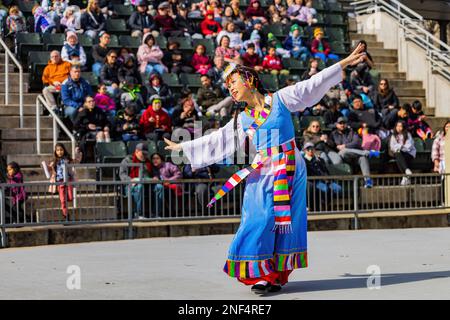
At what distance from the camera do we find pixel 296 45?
76.6 feet

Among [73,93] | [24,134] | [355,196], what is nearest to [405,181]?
[355,196]

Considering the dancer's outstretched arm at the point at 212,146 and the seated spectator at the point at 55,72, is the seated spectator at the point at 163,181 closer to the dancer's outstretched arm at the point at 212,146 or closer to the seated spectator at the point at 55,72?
the seated spectator at the point at 55,72

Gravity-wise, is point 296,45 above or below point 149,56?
above

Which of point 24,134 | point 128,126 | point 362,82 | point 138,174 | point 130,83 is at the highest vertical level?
point 362,82

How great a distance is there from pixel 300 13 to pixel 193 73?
4691mm

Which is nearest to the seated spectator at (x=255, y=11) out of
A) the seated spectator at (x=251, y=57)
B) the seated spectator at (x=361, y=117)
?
the seated spectator at (x=251, y=57)

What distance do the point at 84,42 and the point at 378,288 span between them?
500 inches

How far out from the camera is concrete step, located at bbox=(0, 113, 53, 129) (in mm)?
18328

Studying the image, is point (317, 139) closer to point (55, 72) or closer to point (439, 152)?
point (439, 152)

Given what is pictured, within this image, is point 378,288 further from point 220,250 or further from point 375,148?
point 375,148

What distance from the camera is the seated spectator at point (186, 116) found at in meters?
18.7

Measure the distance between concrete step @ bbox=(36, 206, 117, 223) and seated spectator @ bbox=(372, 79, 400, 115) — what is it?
810 cm

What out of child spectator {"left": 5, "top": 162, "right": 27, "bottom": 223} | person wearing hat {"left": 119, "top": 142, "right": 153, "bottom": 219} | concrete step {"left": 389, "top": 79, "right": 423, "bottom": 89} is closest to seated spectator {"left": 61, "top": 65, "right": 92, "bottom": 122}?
person wearing hat {"left": 119, "top": 142, "right": 153, "bottom": 219}

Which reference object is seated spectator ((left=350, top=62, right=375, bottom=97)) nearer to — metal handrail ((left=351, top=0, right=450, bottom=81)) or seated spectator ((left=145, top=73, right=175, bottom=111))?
metal handrail ((left=351, top=0, right=450, bottom=81))
